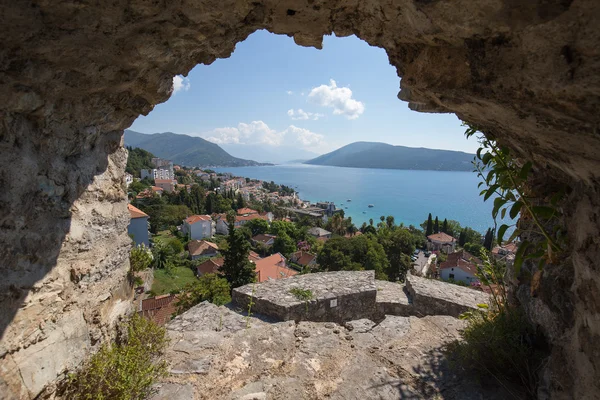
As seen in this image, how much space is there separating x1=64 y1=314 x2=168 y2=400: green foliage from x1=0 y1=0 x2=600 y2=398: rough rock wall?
0.56ft

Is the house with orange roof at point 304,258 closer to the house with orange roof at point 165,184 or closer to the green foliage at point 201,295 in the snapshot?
the green foliage at point 201,295

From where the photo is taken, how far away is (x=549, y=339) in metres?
2.63

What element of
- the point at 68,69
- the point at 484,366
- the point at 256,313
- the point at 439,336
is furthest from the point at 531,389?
the point at 68,69

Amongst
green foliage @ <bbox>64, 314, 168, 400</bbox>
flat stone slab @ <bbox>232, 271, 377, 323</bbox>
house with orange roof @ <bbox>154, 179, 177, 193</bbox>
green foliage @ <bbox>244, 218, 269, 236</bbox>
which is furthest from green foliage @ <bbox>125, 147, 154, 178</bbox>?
green foliage @ <bbox>64, 314, 168, 400</bbox>

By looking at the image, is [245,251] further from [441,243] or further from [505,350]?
[441,243]

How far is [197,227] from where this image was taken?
50.8 metres

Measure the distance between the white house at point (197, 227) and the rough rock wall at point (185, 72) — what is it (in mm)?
49797

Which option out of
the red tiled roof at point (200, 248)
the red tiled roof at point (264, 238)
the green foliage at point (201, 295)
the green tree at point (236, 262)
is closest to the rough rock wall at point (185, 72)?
the green foliage at point (201, 295)

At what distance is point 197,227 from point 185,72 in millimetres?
51223

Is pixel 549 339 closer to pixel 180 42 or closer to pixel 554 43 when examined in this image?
pixel 554 43

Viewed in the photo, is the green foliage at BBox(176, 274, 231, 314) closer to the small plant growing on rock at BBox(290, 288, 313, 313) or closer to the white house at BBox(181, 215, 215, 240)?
the small plant growing on rock at BBox(290, 288, 313, 313)

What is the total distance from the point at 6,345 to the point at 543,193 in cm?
389

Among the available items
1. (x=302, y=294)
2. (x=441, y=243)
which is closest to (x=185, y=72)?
(x=302, y=294)

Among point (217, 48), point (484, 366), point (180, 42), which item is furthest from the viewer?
point (484, 366)
